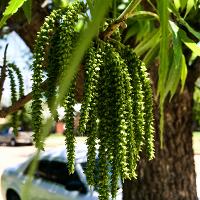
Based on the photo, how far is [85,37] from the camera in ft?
1.34

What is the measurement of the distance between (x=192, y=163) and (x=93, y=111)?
12.7 ft

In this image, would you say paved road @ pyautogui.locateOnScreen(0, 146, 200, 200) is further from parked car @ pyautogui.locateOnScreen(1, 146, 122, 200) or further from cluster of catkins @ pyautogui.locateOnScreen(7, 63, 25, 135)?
cluster of catkins @ pyautogui.locateOnScreen(7, 63, 25, 135)

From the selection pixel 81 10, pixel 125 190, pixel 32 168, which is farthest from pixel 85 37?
pixel 125 190

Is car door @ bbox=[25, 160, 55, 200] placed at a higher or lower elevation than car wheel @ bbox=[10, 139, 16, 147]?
lower

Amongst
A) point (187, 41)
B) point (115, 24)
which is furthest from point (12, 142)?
point (115, 24)

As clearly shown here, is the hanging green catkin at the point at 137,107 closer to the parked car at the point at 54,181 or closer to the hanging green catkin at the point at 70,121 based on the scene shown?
the hanging green catkin at the point at 70,121

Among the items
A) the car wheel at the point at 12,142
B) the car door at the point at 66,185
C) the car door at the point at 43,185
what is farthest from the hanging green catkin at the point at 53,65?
the car wheel at the point at 12,142

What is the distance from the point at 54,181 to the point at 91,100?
23.8ft

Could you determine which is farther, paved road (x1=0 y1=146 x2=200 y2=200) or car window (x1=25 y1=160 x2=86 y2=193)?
paved road (x1=0 y1=146 x2=200 y2=200)

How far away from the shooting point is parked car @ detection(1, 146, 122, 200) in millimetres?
7500

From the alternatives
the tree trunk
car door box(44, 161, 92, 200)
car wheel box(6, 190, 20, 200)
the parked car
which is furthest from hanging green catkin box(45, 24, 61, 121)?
car wheel box(6, 190, 20, 200)

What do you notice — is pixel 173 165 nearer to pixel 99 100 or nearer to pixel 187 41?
pixel 187 41

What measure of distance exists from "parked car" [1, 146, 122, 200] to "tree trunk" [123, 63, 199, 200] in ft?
7.13

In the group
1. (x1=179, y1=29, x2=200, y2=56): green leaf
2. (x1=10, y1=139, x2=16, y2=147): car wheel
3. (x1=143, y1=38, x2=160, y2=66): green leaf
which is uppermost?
(x1=10, y1=139, x2=16, y2=147): car wheel
